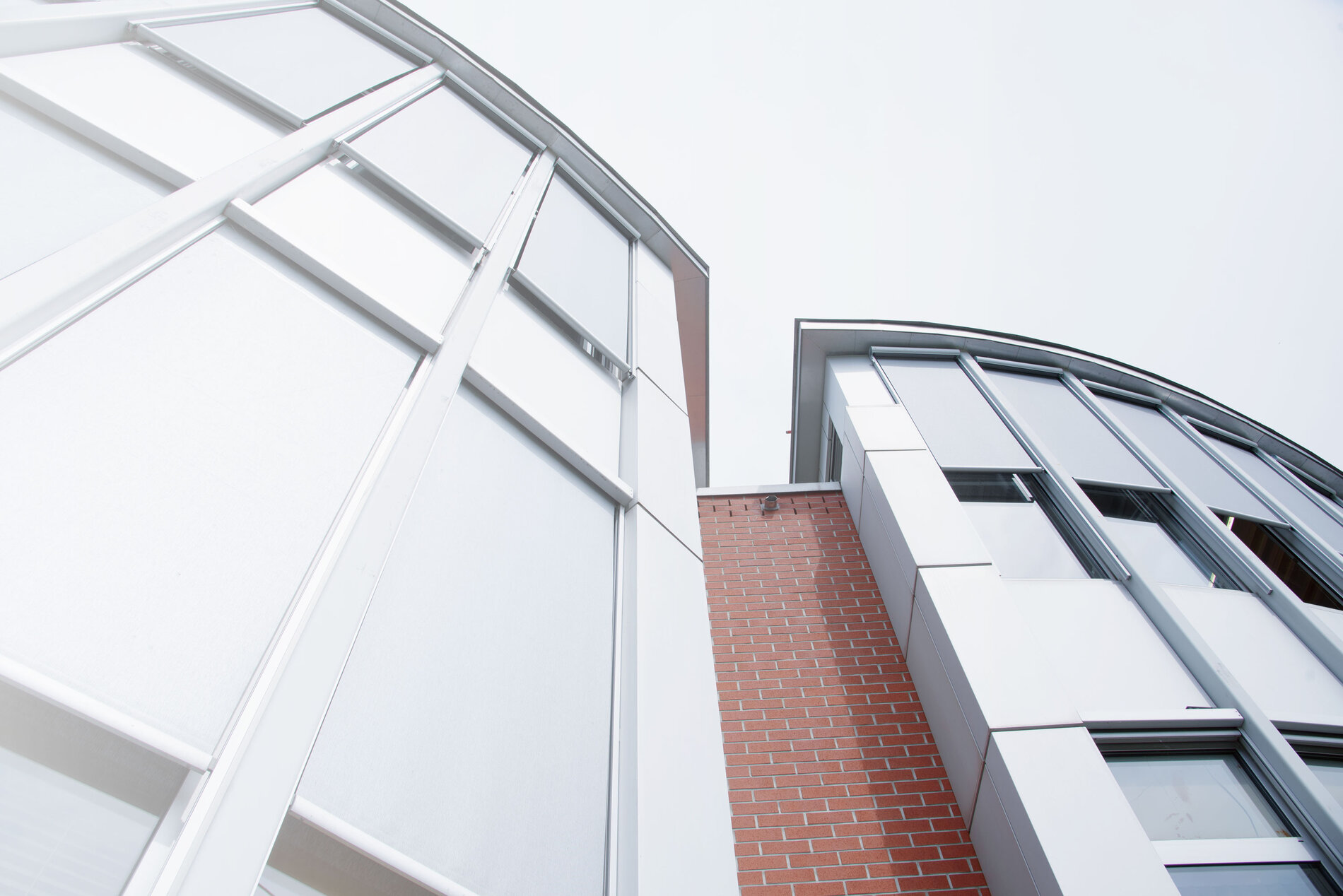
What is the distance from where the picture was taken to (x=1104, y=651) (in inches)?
236

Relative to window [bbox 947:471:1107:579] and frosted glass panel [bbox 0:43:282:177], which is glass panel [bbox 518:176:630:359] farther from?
window [bbox 947:471:1107:579]

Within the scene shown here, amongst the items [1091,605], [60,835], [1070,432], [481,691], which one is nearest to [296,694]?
[60,835]

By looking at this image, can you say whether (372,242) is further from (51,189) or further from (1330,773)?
(1330,773)

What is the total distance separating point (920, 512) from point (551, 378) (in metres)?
3.82

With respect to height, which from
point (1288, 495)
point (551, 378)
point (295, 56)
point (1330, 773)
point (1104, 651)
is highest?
point (295, 56)

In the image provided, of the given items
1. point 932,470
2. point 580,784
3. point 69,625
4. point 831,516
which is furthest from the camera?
point 831,516

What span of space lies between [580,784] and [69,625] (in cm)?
168

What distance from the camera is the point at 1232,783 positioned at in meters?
5.30

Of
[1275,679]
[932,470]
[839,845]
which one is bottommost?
[839,845]

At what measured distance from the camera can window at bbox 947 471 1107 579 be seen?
268 inches

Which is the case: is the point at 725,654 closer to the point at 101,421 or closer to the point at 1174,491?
the point at 101,421

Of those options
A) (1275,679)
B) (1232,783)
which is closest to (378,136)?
(1232,783)

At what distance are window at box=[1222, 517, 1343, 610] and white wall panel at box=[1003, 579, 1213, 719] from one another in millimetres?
3191

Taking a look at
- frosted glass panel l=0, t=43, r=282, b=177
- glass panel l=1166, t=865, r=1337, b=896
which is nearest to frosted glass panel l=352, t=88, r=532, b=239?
frosted glass panel l=0, t=43, r=282, b=177
